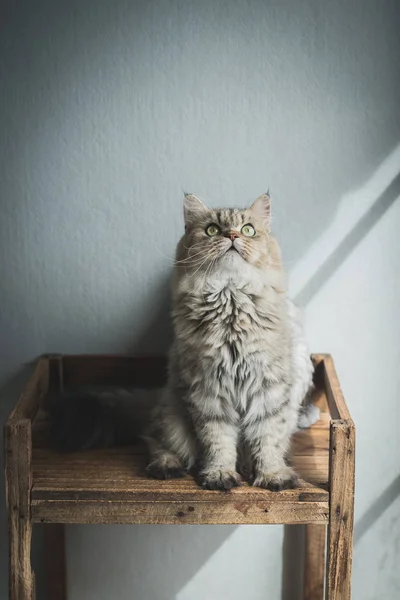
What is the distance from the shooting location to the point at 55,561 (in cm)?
200

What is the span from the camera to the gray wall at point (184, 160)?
1787 millimetres

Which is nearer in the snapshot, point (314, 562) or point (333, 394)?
point (333, 394)

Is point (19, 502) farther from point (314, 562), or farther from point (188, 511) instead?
point (314, 562)

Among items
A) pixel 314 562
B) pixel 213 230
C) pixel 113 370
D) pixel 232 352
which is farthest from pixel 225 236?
pixel 314 562

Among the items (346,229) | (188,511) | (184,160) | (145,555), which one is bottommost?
(145,555)

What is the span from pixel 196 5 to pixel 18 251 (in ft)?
2.69

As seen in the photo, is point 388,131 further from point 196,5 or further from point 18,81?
point 18,81

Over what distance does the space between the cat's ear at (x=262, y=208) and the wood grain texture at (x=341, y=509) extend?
478 millimetres

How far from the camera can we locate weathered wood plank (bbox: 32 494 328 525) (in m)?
1.35

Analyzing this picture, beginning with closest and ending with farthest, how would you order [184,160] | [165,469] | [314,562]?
[165,469] → [184,160] → [314,562]

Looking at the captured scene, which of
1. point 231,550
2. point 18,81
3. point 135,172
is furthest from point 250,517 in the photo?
point 18,81

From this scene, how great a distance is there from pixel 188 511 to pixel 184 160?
3.08 ft

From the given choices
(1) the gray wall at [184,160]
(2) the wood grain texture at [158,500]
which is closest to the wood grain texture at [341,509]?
(2) the wood grain texture at [158,500]

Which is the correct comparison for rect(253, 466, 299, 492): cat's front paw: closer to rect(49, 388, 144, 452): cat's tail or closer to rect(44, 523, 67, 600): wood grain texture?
rect(49, 388, 144, 452): cat's tail
